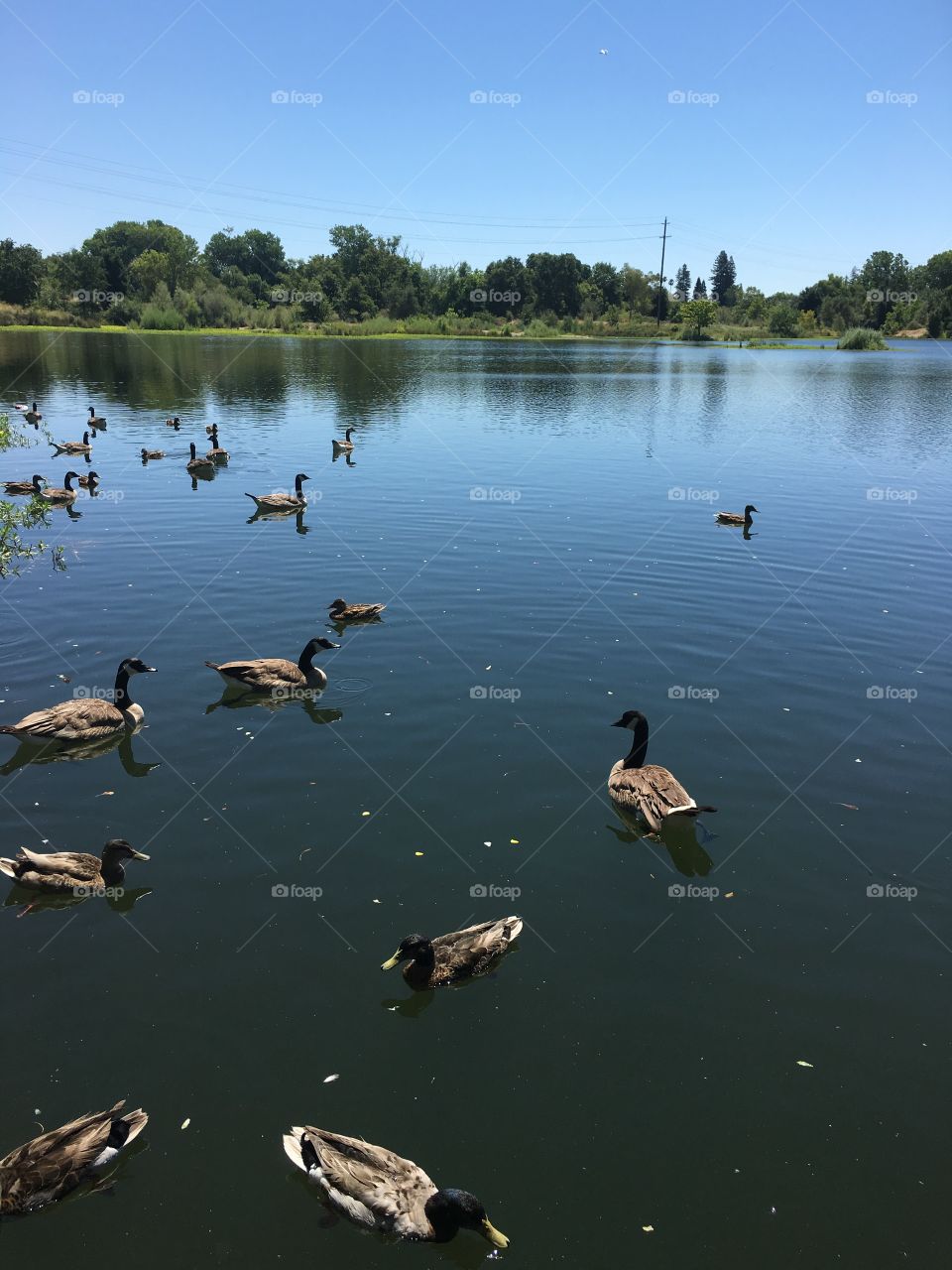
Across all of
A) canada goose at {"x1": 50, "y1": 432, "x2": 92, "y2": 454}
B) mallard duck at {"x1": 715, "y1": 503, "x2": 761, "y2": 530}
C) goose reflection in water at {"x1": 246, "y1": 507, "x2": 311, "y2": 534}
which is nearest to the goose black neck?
mallard duck at {"x1": 715, "y1": 503, "x2": 761, "y2": 530}

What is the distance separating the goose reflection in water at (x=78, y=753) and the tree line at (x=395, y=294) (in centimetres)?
13079

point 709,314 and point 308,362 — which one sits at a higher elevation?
point 709,314

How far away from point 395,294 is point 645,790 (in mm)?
161625

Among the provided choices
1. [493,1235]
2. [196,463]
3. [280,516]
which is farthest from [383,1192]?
[196,463]

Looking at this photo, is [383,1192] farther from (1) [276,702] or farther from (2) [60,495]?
(2) [60,495]

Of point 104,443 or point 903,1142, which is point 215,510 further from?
point 903,1142

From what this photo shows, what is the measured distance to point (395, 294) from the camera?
159 m

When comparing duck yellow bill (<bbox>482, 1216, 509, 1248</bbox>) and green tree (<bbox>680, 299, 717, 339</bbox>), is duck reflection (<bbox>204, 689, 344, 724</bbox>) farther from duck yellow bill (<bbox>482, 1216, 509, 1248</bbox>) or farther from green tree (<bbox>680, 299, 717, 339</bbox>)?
green tree (<bbox>680, 299, 717, 339</bbox>)

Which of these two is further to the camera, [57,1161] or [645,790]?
[645,790]

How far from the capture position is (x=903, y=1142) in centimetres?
750

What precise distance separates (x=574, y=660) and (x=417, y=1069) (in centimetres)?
1021

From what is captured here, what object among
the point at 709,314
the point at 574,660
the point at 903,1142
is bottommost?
the point at 903,1142

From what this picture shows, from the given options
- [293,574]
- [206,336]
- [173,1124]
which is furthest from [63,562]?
[206,336]

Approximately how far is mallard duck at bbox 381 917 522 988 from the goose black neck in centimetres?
429
